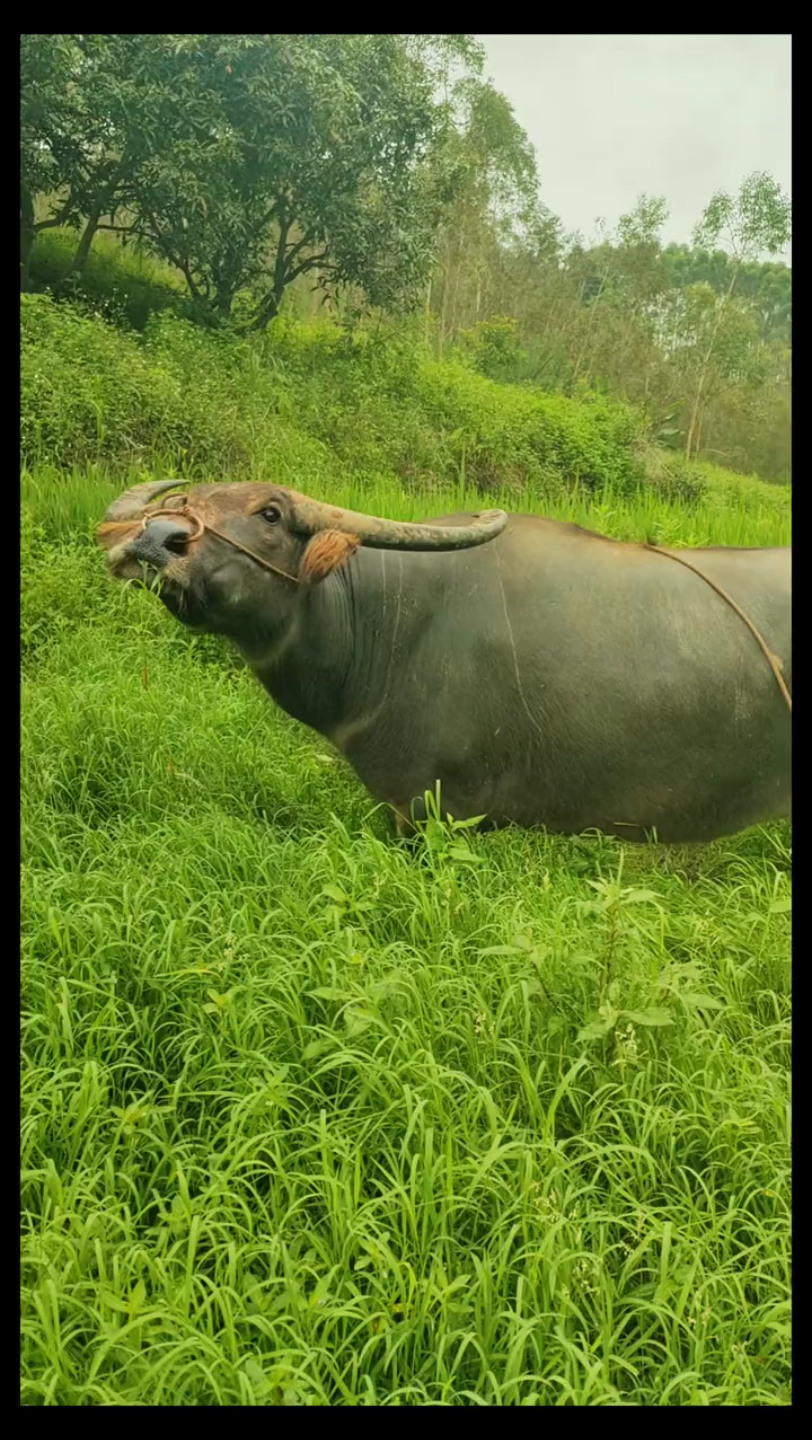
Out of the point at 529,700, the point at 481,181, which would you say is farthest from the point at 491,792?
the point at 481,181

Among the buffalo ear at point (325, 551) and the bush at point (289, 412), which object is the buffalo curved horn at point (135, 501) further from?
the bush at point (289, 412)

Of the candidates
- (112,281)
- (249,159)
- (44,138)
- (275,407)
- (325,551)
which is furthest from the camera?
(275,407)

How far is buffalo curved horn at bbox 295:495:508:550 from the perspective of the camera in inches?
97.0

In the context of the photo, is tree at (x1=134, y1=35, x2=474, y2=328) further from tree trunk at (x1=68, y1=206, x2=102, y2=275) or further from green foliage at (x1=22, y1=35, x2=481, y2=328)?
tree trunk at (x1=68, y1=206, x2=102, y2=275)

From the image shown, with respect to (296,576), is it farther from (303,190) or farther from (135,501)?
(303,190)

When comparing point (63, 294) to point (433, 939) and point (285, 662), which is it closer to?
point (285, 662)

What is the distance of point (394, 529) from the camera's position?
248 centimetres

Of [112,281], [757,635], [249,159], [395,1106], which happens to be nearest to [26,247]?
[112,281]

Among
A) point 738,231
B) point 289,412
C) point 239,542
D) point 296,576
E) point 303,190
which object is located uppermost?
point 303,190

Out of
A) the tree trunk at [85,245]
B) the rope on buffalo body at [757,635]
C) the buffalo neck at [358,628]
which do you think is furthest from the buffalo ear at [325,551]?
the tree trunk at [85,245]

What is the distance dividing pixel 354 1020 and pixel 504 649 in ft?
4.36

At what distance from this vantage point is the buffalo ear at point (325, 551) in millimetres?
2475

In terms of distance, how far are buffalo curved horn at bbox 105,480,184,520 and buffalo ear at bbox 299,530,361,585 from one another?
546mm

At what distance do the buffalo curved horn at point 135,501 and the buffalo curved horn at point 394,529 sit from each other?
1.67ft
